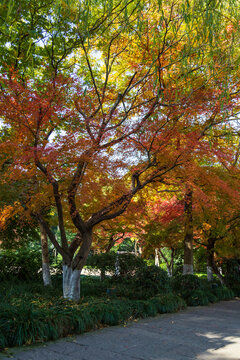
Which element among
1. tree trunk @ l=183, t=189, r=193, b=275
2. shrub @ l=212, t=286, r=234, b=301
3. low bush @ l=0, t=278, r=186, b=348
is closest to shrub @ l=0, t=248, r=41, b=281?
tree trunk @ l=183, t=189, r=193, b=275

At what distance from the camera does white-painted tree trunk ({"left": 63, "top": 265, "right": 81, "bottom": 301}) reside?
27.5 feet

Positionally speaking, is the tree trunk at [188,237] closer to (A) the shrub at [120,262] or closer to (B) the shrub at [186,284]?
(B) the shrub at [186,284]

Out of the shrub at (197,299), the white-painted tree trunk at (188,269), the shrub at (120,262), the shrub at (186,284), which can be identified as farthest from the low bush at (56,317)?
the white-painted tree trunk at (188,269)

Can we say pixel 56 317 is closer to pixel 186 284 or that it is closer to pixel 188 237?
pixel 186 284

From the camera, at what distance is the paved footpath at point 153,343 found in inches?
181

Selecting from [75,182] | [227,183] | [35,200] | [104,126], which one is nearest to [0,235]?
[35,200]

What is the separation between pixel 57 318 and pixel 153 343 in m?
1.67

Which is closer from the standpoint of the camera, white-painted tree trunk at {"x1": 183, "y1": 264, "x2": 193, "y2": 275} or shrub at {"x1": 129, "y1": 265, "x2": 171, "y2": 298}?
shrub at {"x1": 129, "y1": 265, "x2": 171, "y2": 298}

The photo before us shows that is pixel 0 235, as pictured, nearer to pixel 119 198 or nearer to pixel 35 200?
pixel 35 200

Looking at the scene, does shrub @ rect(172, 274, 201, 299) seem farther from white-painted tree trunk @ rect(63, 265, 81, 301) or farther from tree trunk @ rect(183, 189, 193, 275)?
white-painted tree trunk @ rect(63, 265, 81, 301)

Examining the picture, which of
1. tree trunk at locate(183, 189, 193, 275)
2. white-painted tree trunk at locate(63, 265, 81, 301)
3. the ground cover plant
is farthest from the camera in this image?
tree trunk at locate(183, 189, 193, 275)

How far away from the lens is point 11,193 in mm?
8367

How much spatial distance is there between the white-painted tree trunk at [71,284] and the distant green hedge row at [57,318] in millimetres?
1222

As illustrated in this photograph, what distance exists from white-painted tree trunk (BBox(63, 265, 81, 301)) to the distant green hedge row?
4.01ft
